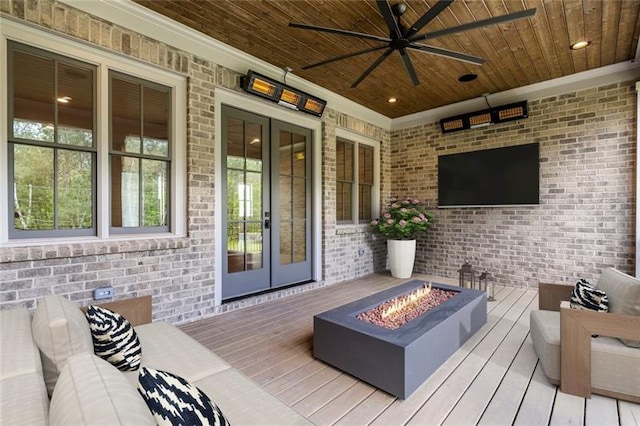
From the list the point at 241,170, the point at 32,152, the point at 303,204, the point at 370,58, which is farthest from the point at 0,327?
the point at 370,58

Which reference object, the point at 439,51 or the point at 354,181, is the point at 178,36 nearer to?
the point at 439,51

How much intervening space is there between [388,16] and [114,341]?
2.84 metres

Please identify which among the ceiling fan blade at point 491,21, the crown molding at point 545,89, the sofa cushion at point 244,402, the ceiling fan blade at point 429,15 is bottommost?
the sofa cushion at point 244,402

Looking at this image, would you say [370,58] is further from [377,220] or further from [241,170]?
[377,220]

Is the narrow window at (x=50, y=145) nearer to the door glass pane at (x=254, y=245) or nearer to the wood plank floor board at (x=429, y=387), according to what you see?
the door glass pane at (x=254, y=245)

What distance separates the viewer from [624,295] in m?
2.04

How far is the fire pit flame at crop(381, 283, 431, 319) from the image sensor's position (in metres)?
2.70

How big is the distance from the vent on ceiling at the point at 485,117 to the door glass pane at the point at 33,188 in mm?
5634

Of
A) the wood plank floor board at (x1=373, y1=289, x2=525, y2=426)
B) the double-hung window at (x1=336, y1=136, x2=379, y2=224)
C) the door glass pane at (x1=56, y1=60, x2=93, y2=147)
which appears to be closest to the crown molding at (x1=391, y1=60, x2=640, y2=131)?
the double-hung window at (x1=336, y1=136, x2=379, y2=224)

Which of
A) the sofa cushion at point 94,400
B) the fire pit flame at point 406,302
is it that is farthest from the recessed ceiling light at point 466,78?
the sofa cushion at point 94,400

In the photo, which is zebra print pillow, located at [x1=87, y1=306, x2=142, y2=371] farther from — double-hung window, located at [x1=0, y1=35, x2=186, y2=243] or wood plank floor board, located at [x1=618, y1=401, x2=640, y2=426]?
wood plank floor board, located at [x1=618, y1=401, x2=640, y2=426]

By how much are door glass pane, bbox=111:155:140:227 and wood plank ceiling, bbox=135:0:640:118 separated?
1.54m

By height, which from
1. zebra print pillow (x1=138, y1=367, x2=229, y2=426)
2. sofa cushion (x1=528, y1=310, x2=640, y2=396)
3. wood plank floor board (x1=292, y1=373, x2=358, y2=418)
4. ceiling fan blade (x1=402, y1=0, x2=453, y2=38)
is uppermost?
ceiling fan blade (x1=402, y1=0, x2=453, y2=38)

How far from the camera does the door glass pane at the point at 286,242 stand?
453 centimetres
